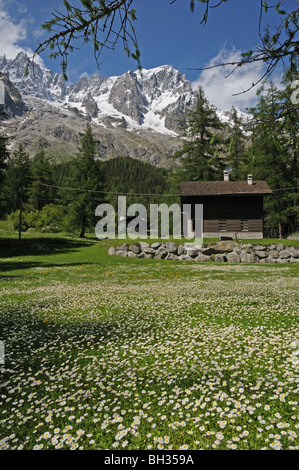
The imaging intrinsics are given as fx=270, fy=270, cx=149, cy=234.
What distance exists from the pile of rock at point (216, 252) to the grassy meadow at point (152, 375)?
18.6 metres

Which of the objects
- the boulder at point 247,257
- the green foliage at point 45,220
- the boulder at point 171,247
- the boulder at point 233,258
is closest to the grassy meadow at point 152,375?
the boulder at point 233,258

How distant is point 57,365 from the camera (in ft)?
17.8

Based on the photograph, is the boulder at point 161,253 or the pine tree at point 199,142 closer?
the boulder at point 161,253

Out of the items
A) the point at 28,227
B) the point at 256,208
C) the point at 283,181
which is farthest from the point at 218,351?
the point at 28,227

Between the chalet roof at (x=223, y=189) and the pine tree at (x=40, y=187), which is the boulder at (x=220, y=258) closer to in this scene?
the chalet roof at (x=223, y=189)

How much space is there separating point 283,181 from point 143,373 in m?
46.9

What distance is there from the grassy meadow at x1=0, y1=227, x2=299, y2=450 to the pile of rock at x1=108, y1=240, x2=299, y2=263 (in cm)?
1865

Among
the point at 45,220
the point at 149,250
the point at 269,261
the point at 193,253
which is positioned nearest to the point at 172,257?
the point at 193,253

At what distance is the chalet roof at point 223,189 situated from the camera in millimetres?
37069

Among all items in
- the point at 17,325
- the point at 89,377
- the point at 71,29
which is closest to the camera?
the point at 71,29

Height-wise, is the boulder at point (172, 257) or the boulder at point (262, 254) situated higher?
the boulder at point (262, 254)

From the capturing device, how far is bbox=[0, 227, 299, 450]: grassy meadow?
3.31 m

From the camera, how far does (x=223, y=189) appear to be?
38219mm
